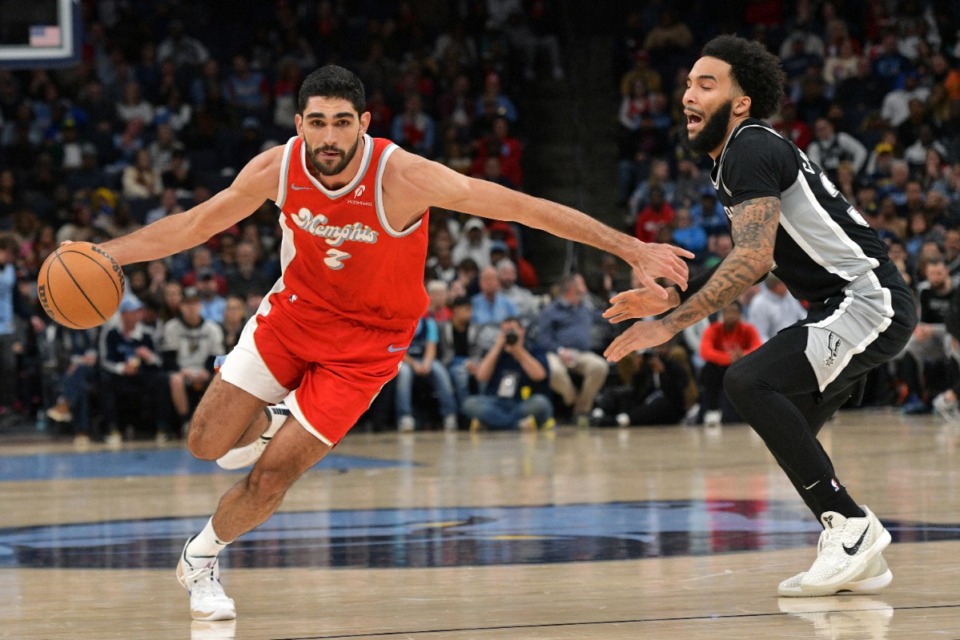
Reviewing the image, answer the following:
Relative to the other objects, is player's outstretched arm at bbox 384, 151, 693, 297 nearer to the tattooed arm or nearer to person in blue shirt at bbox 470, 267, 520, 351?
the tattooed arm

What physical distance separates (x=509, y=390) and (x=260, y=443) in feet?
28.2

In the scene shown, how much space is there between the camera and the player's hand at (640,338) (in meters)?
4.80

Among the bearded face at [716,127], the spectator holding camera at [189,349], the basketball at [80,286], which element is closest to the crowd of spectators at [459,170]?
the spectator holding camera at [189,349]

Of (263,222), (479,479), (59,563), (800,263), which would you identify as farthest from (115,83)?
(800,263)

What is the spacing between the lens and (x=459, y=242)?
16234mm

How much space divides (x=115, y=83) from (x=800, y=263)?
50.2 ft

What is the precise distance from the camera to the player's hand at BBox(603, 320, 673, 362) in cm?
480

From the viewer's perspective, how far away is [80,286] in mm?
5207

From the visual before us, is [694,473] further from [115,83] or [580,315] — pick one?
[115,83]

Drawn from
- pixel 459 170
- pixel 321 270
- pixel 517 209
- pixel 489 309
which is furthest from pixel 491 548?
pixel 459 170

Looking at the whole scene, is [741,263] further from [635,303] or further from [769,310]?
[769,310]

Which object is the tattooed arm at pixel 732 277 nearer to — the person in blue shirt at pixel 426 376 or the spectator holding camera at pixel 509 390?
the spectator holding camera at pixel 509 390

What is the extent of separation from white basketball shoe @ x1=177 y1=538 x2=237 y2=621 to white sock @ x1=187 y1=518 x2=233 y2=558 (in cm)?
1

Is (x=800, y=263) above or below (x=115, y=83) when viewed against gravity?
below
